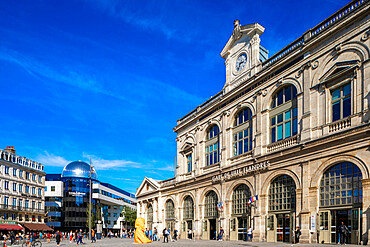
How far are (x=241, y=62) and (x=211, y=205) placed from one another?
15.7m

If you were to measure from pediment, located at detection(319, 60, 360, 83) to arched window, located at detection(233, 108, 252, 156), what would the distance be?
33.2ft

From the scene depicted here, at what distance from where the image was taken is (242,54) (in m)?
Answer: 36.8

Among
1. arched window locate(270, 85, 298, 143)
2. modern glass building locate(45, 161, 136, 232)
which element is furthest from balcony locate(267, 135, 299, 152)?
modern glass building locate(45, 161, 136, 232)

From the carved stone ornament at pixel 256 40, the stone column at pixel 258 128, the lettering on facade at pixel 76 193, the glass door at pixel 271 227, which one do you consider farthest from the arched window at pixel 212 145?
the lettering on facade at pixel 76 193

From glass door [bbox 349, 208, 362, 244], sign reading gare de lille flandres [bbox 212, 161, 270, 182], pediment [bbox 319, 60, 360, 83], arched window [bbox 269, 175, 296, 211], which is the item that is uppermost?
pediment [bbox 319, 60, 360, 83]

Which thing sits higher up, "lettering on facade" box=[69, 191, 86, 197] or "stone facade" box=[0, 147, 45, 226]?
"stone facade" box=[0, 147, 45, 226]

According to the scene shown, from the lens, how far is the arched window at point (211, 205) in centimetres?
3881

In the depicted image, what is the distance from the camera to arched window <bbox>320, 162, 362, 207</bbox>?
2206cm

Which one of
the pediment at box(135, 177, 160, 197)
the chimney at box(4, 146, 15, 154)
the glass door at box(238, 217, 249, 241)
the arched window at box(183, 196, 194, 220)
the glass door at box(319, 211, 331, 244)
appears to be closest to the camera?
the glass door at box(319, 211, 331, 244)

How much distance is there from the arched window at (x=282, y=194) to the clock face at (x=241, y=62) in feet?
41.3

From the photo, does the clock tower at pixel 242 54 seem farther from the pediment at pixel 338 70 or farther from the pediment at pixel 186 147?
the pediment at pixel 186 147

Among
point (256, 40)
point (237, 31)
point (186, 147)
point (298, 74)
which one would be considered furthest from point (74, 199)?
point (298, 74)

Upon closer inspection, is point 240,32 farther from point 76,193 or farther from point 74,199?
point 74,199

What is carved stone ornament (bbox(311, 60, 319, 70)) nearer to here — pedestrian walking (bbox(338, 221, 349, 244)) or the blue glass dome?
pedestrian walking (bbox(338, 221, 349, 244))
